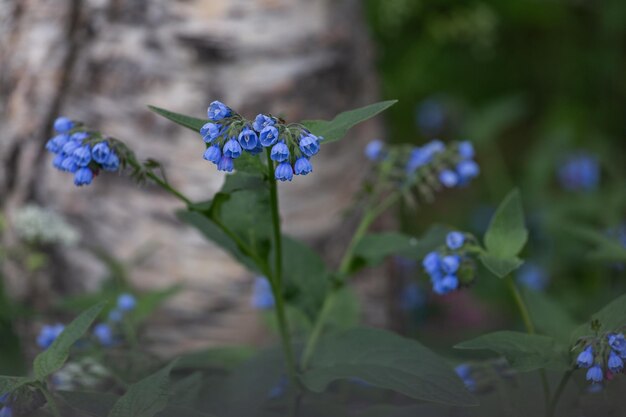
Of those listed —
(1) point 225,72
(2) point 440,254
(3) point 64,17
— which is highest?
(3) point 64,17

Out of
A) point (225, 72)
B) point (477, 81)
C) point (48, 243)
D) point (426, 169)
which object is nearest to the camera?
point (426, 169)

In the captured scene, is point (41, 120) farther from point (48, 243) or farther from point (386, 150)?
point (386, 150)

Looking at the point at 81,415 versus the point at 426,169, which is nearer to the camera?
the point at 81,415

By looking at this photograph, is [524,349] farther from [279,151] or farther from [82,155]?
[82,155]

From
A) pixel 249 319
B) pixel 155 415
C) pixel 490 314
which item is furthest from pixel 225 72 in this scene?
pixel 490 314

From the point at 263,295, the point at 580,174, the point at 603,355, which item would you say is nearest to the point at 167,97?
the point at 263,295

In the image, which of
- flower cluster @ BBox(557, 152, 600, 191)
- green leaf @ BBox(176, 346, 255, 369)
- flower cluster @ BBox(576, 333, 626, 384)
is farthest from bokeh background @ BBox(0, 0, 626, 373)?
flower cluster @ BBox(576, 333, 626, 384)

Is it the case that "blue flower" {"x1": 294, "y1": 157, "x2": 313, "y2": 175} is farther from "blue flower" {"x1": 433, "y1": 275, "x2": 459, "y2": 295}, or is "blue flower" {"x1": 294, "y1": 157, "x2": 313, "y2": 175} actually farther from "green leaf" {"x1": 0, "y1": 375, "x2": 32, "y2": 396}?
"green leaf" {"x1": 0, "y1": 375, "x2": 32, "y2": 396}
